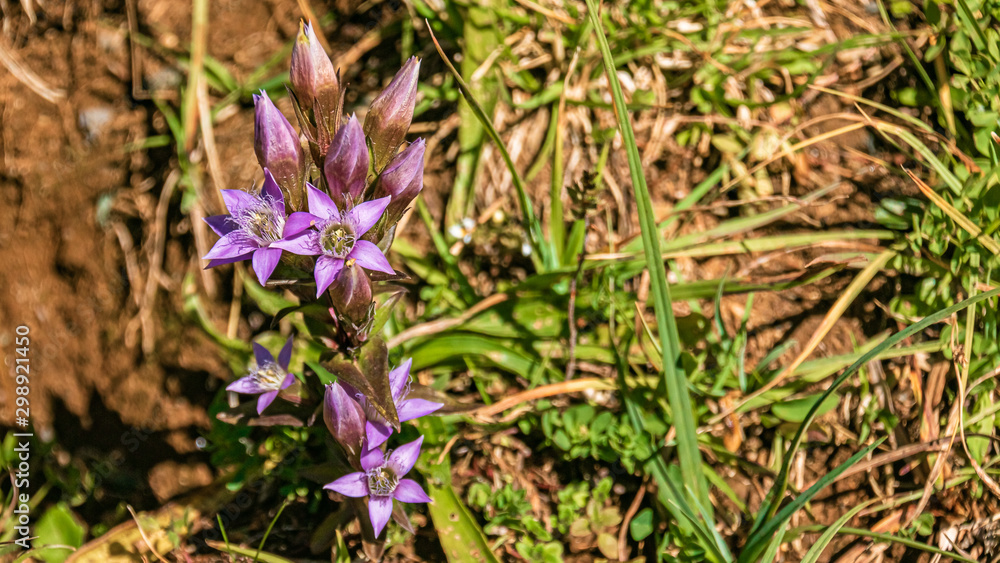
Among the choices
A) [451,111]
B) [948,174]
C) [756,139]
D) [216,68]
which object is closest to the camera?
[948,174]

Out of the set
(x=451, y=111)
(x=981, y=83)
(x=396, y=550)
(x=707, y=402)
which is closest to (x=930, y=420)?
(x=707, y=402)

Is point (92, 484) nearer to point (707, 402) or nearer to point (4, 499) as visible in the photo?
point (4, 499)

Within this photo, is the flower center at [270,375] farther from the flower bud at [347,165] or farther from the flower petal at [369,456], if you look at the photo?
the flower bud at [347,165]

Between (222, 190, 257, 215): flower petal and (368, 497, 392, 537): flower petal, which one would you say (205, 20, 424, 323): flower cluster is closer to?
(222, 190, 257, 215): flower petal

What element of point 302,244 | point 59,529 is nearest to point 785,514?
point 302,244

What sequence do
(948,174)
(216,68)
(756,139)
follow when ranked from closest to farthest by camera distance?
1. (948,174)
2. (756,139)
3. (216,68)

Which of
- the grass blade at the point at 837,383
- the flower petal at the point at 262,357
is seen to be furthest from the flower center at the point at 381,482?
the grass blade at the point at 837,383

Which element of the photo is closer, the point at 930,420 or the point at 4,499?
the point at 930,420

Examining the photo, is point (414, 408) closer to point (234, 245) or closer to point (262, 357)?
point (262, 357)
